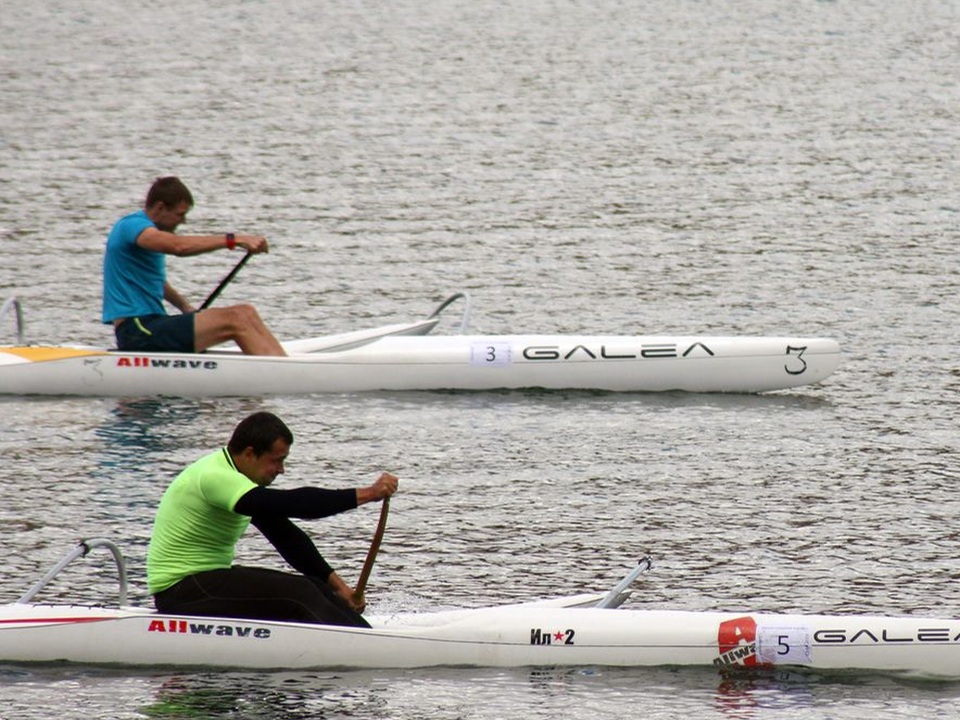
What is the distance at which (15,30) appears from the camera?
40.0 metres

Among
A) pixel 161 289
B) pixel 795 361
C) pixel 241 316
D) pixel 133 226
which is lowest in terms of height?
pixel 795 361

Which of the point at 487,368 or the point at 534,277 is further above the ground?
the point at 534,277

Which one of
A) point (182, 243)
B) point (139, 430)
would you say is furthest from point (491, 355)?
point (139, 430)

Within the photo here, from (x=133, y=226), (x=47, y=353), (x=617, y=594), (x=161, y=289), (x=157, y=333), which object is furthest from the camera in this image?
(x=47, y=353)

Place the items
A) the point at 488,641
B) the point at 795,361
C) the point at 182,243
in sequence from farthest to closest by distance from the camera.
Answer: the point at 795,361 → the point at 182,243 → the point at 488,641

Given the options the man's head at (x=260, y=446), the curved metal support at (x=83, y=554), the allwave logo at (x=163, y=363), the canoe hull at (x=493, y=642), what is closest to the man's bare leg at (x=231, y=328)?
the allwave logo at (x=163, y=363)

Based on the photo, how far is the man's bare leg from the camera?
1697 cm

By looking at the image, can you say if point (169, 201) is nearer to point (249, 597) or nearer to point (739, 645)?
point (249, 597)

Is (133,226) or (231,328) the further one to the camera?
(231,328)

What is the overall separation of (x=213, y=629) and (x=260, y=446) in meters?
1.19

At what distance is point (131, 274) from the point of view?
16562 millimetres

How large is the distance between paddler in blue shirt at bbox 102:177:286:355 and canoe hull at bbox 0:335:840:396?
1.06 feet

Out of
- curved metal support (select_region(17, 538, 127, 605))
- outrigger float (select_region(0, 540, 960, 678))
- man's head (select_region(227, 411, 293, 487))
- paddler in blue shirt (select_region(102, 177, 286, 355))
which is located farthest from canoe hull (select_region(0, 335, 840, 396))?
man's head (select_region(227, 411, 293, 487))

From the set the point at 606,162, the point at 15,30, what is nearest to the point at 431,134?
the point at 606,162
